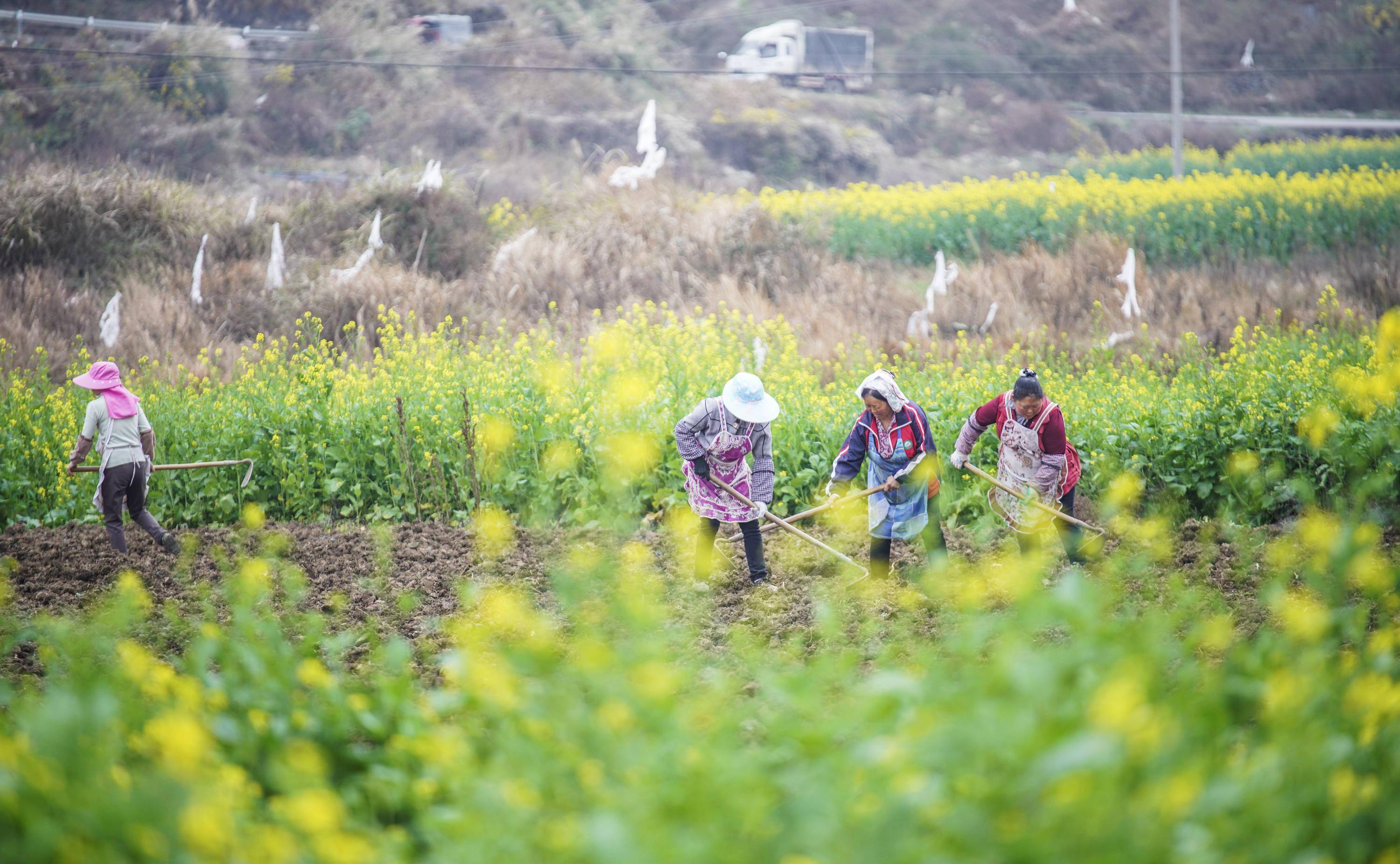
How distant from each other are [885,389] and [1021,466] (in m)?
1.01

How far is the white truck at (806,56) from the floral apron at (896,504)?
30.9m

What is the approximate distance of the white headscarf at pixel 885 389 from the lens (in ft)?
19.9

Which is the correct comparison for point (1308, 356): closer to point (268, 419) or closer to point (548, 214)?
point (268, 419)

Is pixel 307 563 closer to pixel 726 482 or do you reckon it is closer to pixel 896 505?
pixel 726 482

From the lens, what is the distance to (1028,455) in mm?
6242

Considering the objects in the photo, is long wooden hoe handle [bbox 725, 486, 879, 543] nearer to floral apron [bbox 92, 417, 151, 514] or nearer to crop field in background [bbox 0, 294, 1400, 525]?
crop field in background [bbox 0, 294, 1400, 525]

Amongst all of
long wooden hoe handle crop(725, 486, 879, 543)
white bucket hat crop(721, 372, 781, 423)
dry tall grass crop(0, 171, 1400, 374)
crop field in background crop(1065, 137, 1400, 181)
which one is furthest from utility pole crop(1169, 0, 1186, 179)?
white bucket hat crop(721, 372, 781, 423)

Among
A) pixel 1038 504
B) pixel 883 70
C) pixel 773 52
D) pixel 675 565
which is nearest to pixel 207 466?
pixel 675 565

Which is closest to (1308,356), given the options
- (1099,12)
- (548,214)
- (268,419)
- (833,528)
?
(833,528)

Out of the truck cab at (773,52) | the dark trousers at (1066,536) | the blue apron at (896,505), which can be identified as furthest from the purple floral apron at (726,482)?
the truck cab at (773,52)

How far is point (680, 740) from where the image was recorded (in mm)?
2539

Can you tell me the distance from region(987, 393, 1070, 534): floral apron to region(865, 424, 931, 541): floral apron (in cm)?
52

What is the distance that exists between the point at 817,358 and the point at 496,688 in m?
10.3

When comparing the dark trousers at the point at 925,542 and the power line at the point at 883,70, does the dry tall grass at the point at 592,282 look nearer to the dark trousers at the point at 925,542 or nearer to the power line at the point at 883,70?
the dark trousers at the point at 925,542
